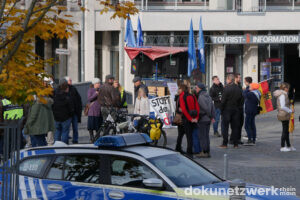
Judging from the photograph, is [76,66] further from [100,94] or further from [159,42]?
[100,94]

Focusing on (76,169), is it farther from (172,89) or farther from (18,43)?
(172,89)

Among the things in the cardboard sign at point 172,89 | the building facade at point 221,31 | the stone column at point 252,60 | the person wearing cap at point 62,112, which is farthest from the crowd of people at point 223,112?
the stone column at point 252,60

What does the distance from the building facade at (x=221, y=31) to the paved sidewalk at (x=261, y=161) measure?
13.9 meters

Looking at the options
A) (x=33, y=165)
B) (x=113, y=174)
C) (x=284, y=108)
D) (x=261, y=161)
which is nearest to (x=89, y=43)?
(x=284, y=108)

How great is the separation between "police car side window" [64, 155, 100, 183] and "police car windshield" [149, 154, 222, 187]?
2.28ft

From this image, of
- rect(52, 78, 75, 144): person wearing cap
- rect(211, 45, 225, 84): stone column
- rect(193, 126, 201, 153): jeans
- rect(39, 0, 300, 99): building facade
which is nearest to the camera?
rect(193, 126, 201, 153): jeans

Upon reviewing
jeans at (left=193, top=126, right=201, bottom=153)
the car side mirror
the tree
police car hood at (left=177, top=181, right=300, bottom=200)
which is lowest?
jeans at (left=193, top=126, right=201, bottom=153)

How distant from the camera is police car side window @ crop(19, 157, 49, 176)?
8.38 metres

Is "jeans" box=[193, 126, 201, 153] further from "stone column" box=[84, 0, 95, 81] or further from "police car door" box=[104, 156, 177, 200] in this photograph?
"stone column" box=[84, 0, 95, 81]

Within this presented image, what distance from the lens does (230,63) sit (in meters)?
35.7

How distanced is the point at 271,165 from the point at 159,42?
20577mm

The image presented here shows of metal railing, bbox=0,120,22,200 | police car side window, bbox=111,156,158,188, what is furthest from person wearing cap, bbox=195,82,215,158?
metal railing, bbox=0,120,22,200

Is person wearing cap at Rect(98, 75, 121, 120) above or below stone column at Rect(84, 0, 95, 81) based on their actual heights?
below

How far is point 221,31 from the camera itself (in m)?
35.1
